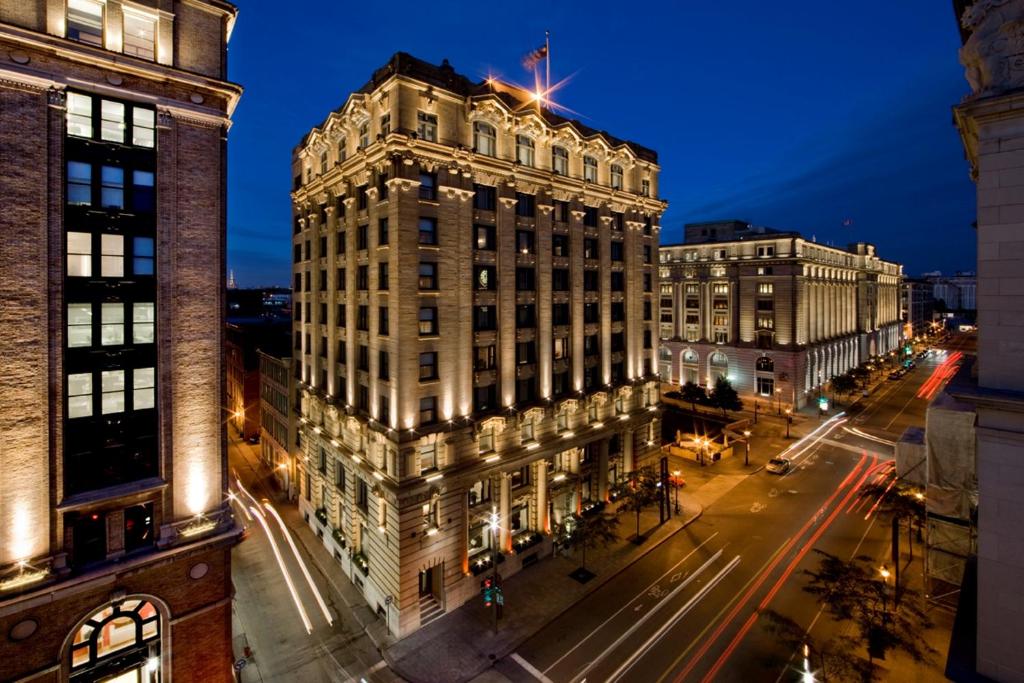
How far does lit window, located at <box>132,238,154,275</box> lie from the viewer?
2016cm

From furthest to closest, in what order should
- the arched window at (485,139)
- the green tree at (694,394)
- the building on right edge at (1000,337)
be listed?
1. the green tree at (694,394)
2. the arched window at (485,139)
3. the building on right edge at (1000,337)

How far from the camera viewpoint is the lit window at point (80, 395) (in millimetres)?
18969

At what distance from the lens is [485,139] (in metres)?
33.0

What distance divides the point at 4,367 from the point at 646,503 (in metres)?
37.1

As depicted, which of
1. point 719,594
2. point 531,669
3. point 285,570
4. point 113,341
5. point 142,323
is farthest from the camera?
Answer: point 285,570

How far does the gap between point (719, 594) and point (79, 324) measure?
35.8 m

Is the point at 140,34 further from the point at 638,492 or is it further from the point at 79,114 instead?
the point at 638,492

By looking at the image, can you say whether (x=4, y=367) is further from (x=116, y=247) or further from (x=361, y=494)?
(x=361, y=494)

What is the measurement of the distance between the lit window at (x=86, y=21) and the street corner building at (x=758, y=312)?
260ft

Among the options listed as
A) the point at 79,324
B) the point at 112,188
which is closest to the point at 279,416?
the point at 79,324

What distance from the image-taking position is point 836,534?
36719 millimetres

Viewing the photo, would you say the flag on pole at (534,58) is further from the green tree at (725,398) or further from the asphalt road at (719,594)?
the green tree at (725,398)

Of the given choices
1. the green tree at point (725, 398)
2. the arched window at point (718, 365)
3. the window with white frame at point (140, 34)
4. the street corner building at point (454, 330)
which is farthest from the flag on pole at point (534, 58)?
the arched window at point (718, 365)

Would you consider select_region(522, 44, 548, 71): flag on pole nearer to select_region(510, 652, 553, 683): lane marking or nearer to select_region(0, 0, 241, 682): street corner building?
select_region(0, 0, 241, 682): street corner building
